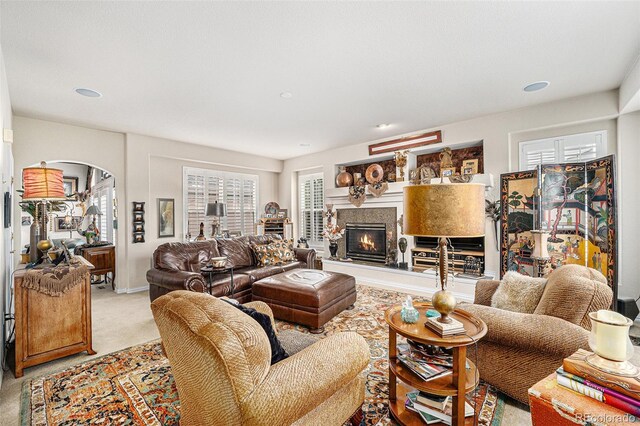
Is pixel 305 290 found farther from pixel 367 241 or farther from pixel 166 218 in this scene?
pixel 166 218

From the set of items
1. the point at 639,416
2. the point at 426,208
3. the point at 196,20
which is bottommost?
the point at 639,416

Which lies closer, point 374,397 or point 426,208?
point 426,208

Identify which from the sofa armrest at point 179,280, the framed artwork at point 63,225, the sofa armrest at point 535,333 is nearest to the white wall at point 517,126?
the sofa armrest at point 535,333

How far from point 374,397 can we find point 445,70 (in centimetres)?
299

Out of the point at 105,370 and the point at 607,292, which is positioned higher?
the point at 607,292

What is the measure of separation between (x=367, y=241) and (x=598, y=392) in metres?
4.53

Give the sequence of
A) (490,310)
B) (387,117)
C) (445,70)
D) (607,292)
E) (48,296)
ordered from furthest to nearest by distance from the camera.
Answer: (387,117)
(445,70)
(48,296)
(490,310)
(607,292)

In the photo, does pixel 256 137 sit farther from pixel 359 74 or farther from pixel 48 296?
pixel 48 296

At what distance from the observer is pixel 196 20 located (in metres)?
→ 2.07

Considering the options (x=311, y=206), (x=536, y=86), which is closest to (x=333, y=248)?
(x=311, y=206)

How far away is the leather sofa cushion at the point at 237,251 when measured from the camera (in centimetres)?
452

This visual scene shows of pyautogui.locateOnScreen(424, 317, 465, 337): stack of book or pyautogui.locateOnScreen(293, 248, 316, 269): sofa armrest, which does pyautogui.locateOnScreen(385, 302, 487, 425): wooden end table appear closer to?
pyautogui.locateOnScreen(424, 317, 465, 337): stack of book

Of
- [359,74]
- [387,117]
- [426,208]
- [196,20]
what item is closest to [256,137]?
[387,117]

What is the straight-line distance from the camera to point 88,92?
10.6ft
